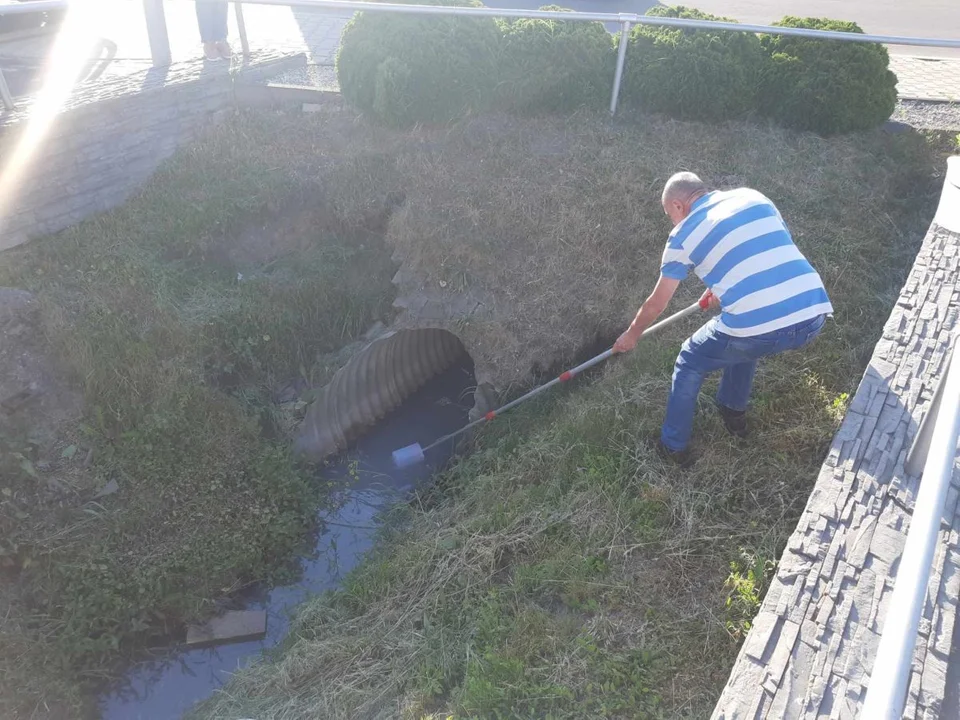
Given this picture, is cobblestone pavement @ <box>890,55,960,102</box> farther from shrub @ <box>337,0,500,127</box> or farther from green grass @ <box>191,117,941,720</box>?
shrub @ <box>337,0,500,127</box>

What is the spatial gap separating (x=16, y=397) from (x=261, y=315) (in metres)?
2.16

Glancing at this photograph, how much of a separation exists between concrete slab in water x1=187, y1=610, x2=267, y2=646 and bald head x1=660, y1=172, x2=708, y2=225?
4.46 m

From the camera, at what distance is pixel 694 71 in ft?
24.5

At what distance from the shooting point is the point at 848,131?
780cm

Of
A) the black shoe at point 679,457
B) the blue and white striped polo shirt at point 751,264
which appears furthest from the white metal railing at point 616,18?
the black shoe at point 679,457

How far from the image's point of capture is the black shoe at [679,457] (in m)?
4.81

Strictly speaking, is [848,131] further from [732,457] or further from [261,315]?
[261,315]

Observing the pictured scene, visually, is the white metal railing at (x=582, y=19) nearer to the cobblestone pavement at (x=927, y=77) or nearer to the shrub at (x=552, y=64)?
the shrub at (x=552, y=64)

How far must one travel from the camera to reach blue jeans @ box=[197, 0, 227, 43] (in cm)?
820

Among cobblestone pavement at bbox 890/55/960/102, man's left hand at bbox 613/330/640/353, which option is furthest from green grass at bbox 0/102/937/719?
cobblestone pavement at bbox 890/55/960/102

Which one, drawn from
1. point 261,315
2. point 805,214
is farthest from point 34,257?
point 805,214

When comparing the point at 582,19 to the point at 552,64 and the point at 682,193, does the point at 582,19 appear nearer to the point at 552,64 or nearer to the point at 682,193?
the point at 552,64

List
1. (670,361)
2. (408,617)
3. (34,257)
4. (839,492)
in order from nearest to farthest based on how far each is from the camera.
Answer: (839,492) → (408,617) → (670,361) → (34,257)

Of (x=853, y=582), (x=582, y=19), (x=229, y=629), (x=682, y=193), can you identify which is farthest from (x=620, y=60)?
(x=229, y=629)
